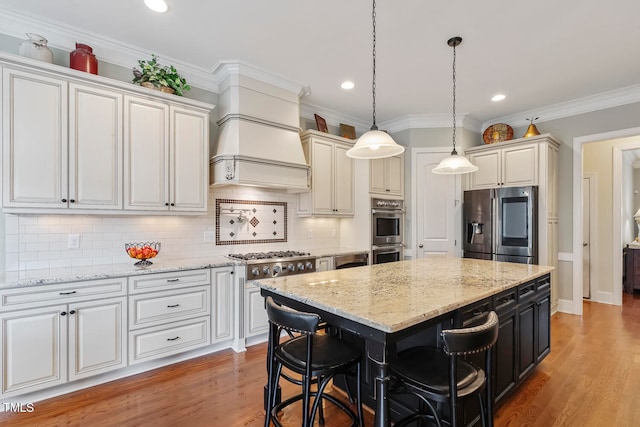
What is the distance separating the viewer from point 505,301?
2090 millimetres

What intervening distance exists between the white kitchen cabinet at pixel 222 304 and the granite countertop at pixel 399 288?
1.06 metres

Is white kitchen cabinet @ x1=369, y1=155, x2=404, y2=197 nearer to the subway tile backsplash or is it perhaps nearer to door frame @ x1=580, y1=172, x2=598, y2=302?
the subway tile backsplash

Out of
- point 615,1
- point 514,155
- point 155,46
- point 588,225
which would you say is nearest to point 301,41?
point 155,46

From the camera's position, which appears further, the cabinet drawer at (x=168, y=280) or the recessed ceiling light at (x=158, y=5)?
the cabinet drawer at (x=168, y=280)

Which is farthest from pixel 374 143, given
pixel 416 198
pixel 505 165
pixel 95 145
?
pixel 505 165

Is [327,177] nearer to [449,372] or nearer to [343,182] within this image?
[343,182]

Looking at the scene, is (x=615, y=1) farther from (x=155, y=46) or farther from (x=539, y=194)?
(x=155, y=46)

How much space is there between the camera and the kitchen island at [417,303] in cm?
136

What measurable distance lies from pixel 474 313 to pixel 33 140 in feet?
10.6

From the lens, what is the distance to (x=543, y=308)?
2648 millimetres

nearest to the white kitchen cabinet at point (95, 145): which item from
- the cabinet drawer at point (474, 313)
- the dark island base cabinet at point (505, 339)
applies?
the dark island base cabinet at point (505, 339)

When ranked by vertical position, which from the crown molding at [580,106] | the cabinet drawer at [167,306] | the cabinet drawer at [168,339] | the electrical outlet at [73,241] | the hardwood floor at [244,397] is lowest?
the hardwood floor at [244,397]

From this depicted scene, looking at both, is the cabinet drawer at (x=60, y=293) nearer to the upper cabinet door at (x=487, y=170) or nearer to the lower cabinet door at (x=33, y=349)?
the lower cabinet door at (x=33, y=349)

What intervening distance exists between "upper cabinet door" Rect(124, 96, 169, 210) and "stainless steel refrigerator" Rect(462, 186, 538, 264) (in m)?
3.93
